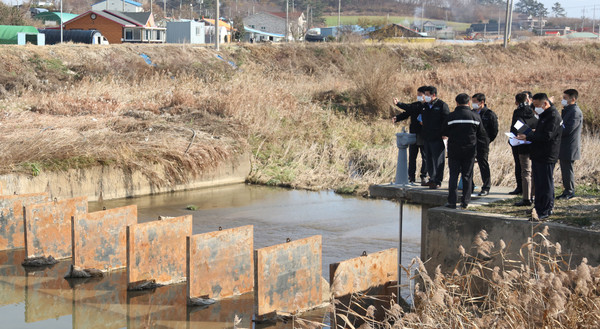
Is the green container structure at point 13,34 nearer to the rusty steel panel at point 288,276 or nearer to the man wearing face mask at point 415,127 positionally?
the man wearing face mask at point 415,127

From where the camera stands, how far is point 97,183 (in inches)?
621

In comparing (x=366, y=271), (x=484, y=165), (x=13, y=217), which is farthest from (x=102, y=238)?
(x=484, y=165)

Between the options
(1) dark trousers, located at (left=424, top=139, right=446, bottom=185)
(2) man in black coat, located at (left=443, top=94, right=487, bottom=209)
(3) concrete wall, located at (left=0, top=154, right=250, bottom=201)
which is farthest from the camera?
(3) concrete wall, located at (left=0, top=154, right=250, bottom=201)

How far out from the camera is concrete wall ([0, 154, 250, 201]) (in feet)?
47.6

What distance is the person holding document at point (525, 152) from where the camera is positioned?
989 cm

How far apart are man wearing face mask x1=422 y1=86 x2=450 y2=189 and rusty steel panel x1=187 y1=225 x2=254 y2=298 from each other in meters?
3.30

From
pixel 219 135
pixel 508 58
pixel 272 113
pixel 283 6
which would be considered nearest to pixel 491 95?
pixel 272 113

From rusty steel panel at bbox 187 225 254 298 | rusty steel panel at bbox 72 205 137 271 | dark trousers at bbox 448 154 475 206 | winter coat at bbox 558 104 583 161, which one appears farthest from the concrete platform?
rusty steel panel at bbox 72 205 137 271

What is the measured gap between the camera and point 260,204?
16.1 meters

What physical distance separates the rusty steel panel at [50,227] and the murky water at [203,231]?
1.10 feet

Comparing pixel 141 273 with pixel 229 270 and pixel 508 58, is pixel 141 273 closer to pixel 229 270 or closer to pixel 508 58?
pixel 229 270

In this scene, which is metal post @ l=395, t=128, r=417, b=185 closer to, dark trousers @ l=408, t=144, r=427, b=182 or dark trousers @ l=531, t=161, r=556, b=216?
dark trousers @ l=408, t=144, r=427, b=182

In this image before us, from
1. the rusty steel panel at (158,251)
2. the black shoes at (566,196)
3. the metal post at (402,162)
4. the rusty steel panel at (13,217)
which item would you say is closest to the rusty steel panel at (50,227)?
the rusty steel panel at (13,217)

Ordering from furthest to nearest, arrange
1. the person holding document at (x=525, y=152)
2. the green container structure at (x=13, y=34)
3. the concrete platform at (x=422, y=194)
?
the green container structure at (x=13, y=34) < the concrete platform at (x=422, y=194) < the person holding document at (x=525, y=152)
